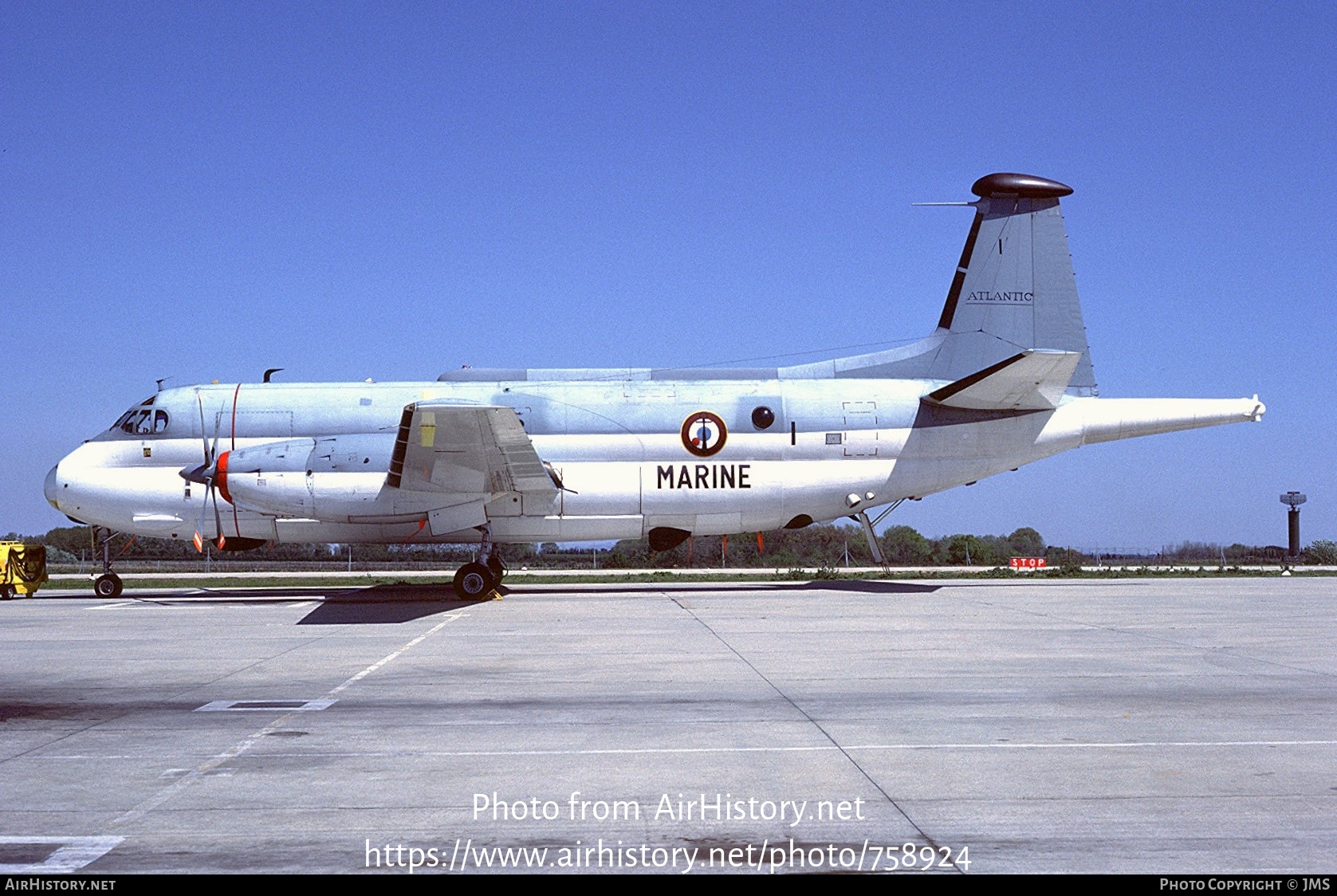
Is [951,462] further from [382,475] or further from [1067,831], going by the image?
→ [1067,831]

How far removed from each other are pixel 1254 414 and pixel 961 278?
721 centimetres

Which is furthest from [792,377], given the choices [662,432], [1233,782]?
[1233,782]

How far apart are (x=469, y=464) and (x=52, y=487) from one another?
32.1ft

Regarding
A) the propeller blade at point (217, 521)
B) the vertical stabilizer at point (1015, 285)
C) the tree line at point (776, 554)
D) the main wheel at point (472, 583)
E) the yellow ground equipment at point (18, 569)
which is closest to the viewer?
the main wheel at point (472, 583)

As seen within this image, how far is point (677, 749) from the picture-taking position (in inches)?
302

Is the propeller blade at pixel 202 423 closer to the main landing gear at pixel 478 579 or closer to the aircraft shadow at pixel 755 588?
the main landing gear at pixel 478 579

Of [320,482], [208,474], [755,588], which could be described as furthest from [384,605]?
[755,588]

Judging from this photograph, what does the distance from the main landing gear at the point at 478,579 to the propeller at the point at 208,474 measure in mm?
5256

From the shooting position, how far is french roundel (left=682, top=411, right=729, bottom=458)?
23125 mm

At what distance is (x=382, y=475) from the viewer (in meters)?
21.8

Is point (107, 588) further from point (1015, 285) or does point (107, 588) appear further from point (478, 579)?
point (1015, 285)

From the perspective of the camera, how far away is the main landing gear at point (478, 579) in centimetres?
2150

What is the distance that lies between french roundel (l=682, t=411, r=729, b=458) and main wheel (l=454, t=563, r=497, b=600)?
515 centimetres

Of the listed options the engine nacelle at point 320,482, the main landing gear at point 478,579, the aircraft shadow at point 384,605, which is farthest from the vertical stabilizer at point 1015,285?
the engine nacelle at point 320,482
